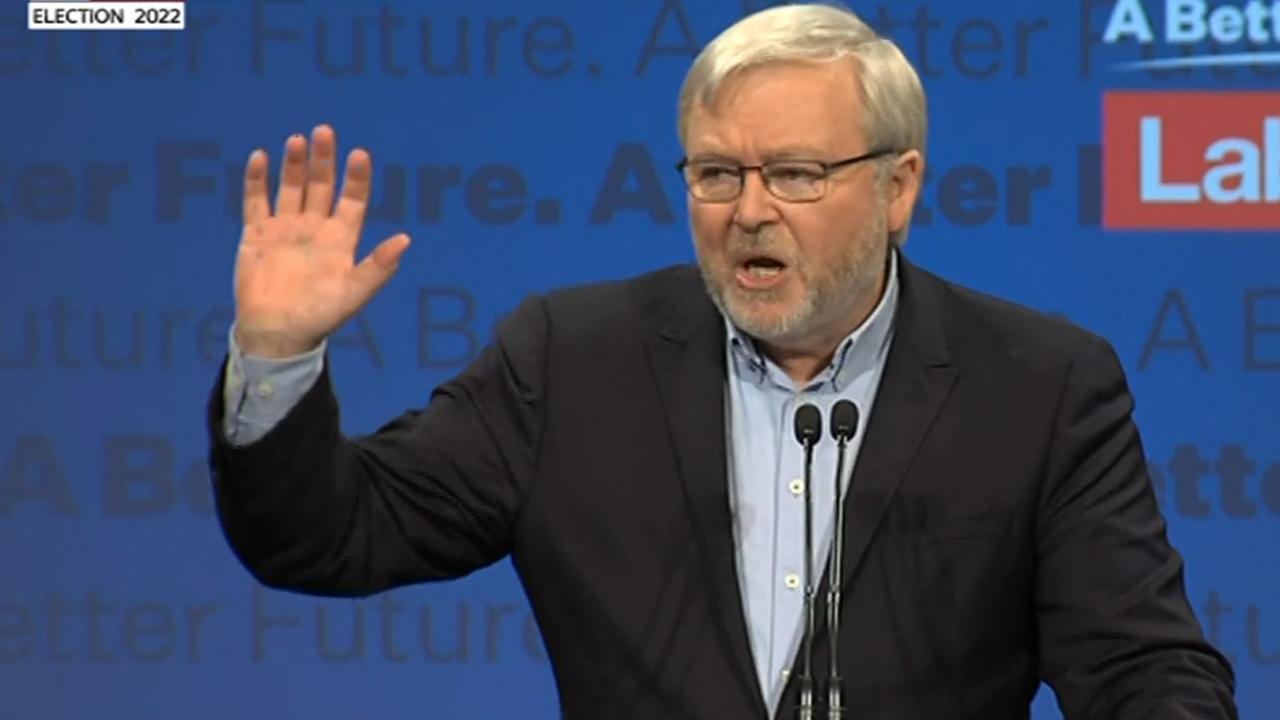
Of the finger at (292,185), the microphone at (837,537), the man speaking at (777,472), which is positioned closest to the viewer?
the microphone at (837,537)

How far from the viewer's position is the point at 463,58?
13.5ft

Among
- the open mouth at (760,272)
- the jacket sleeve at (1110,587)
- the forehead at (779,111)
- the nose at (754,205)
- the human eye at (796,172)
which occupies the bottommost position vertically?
the jacket sleeve at (1110,587)

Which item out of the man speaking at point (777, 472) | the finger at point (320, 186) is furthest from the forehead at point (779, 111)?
the finger at point (320, 186)

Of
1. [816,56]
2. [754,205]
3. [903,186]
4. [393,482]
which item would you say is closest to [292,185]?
[393,482]

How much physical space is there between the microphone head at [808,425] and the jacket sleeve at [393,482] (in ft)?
1.62

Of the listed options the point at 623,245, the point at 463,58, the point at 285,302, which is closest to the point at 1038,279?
the point at 623,245

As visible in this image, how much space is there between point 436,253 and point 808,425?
203cm

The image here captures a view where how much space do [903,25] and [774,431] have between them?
1.66 metres

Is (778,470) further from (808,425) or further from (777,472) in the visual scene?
(808,425)

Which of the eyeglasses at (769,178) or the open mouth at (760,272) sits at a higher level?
the eyeglasses at (769,178)

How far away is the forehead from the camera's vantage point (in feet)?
8.29

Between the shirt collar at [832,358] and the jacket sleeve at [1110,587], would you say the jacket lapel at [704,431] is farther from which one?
the jacket sleeve at [1110,587]

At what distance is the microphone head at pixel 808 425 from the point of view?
86.6 inches

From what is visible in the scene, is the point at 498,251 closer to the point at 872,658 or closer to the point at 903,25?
the point at 903,25
